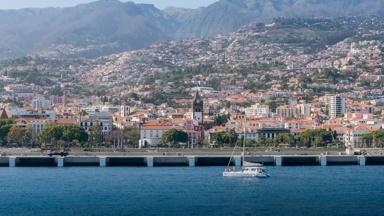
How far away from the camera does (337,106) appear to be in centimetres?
16962

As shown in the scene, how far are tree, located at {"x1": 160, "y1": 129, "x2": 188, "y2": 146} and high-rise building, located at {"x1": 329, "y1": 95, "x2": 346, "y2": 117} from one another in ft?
153

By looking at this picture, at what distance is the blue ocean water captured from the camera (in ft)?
194

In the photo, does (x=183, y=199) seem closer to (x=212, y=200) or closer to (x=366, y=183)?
(x=212, y=200)

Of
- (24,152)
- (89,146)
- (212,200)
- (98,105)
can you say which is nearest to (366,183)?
(212,200)

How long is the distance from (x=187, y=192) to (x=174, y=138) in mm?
57102

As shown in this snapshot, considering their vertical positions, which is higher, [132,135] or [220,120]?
[220,120]

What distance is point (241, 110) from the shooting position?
175875mm

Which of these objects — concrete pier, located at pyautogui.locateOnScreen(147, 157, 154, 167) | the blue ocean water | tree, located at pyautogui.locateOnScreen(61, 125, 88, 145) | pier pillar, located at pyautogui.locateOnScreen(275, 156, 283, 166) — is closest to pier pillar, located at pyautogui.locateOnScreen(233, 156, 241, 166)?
pier pillar, located at pyautogui.locateOnScreen(275, 156, 283, 166)

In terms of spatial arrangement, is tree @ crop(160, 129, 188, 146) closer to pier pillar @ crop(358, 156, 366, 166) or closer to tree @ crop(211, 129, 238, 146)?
tree @ crop(211, 129, 238, 146)

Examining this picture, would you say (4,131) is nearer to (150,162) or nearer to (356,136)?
(356,136)

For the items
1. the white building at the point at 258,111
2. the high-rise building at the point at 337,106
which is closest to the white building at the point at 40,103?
the white building at the point at 258,111

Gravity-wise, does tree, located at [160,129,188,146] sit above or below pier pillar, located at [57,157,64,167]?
above

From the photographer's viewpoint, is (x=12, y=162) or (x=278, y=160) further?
(x=278, y=160)

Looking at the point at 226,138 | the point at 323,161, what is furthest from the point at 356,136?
the point at 323,161
